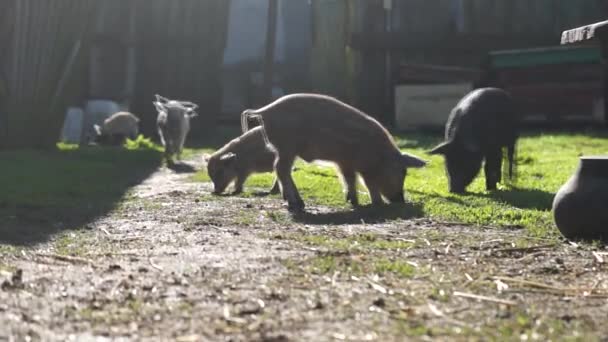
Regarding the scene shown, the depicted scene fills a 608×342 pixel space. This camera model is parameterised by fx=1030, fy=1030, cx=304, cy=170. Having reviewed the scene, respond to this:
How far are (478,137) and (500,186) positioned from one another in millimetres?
613

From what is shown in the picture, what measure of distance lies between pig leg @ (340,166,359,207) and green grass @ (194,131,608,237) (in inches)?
3.9

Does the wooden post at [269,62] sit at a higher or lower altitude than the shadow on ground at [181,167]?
higher

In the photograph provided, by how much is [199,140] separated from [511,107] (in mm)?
9931

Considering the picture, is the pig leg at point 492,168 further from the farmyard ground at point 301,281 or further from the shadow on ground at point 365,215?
the farmyard ground at point 301,281

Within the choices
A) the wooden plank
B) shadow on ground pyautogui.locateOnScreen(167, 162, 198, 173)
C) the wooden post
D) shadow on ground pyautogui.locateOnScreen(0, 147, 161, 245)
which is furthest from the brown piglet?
the wooden post

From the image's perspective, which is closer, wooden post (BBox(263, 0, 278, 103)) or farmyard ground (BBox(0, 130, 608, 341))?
farmyard ground (BBox(0, 130, 608, 341))

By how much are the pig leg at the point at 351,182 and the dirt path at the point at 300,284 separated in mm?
1500

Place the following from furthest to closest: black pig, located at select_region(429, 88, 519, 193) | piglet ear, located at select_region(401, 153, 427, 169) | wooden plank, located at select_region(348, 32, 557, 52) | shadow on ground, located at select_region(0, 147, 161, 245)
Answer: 1. wooden plank, located at select_region(348, 32, 557, 52)
2. black pig, located at select_region(429, 88, 519, 193)
3. piglet ear, located at select_region(401, 153, 427, 169)
4. shadow on ground, located at select_region(0, 147, 161, 245)

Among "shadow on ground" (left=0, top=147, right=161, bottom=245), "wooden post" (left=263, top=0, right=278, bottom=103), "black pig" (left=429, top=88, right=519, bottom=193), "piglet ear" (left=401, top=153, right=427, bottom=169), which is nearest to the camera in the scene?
"shadow on ground" (left=0, top=147, right=161, bottom=245)

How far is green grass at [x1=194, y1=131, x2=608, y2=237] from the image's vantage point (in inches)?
303

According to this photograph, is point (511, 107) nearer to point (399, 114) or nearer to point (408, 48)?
point (399, 114)

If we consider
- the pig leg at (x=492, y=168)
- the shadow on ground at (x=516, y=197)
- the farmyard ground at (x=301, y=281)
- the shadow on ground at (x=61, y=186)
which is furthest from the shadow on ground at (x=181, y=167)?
the farmyard ground at (x=301, y=281)

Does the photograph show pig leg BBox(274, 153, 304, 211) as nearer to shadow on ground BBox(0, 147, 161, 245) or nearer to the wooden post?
shadow on ground BBox(0, 147, 161, 245)

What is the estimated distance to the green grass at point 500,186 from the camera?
7.70 metres
